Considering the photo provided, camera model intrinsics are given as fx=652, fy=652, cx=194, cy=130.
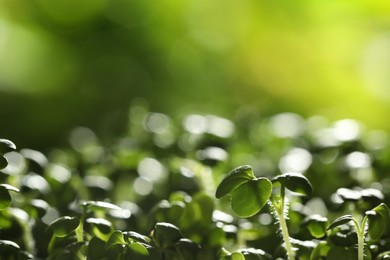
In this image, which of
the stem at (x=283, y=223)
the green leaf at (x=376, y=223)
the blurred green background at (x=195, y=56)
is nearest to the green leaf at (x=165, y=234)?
the stem at (x=283, y=223)

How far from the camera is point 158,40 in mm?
2957

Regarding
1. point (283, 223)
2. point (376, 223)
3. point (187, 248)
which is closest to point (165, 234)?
point (187, 248)

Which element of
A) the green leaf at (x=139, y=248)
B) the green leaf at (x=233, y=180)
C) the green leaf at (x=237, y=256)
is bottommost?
the green leaf at (x=139, y=248)

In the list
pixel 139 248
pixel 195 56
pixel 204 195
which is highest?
pixel 195 56

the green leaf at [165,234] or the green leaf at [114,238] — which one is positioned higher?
the green leaf at [165,234]

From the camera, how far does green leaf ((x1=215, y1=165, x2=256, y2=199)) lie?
74 centimetres

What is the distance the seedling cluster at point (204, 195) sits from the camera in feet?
2.48

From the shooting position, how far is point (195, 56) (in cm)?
294

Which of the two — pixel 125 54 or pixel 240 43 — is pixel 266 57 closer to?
pixel 240 43

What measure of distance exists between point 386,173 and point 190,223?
1.61 ft

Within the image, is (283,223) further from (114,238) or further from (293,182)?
(114,238)

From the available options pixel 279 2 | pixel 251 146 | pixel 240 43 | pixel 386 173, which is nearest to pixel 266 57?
pixel 240 43

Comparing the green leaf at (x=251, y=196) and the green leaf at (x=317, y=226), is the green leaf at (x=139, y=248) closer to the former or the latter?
the green leaf at (x=251, y=196)

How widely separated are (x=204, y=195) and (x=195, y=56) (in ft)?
6.73
